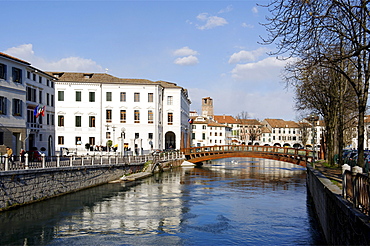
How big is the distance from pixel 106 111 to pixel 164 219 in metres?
42.1

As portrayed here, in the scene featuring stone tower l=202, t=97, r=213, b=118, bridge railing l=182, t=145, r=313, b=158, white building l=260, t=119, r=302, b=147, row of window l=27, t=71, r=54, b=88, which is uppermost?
stone tower l=202, t=97, r=213, b=118

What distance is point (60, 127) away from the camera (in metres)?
58.7

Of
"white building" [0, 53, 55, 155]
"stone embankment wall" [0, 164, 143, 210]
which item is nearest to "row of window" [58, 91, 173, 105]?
"white building" [0, 53, 55, 155]

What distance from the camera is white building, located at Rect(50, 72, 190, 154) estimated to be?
5878 centimetres

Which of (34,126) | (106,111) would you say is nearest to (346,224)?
(34,126)

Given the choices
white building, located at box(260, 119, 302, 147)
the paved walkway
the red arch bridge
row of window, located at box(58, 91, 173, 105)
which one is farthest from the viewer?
white building, located at box(260, 119, 302, 147)

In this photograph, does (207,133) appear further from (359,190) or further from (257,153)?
(359,190)

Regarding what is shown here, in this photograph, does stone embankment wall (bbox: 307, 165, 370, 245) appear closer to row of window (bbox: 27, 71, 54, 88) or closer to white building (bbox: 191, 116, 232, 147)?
row of window (bbox: 27, 71, 54, 88)

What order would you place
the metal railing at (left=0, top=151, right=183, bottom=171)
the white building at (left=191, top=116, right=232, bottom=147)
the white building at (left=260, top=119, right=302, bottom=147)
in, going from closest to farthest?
the metal railing at (left=0, top=151, right=183, bottom=171), the white building at (left=191, top=116, right=232, bottom=147), the white building at (left=260, top=119, right=302, bottom=147)

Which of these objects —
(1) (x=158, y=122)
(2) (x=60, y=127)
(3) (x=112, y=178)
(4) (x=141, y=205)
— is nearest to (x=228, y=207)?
(4) (x=141, y=205)

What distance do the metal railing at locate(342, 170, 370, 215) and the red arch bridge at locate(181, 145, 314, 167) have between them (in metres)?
33.8

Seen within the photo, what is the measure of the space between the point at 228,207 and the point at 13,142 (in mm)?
18848

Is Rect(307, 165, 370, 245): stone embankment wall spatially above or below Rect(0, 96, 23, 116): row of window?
below

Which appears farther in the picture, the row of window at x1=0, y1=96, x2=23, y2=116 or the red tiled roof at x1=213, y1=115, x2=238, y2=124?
the red tiled roof at x1=213, y1=115, x2=238, y2=124
